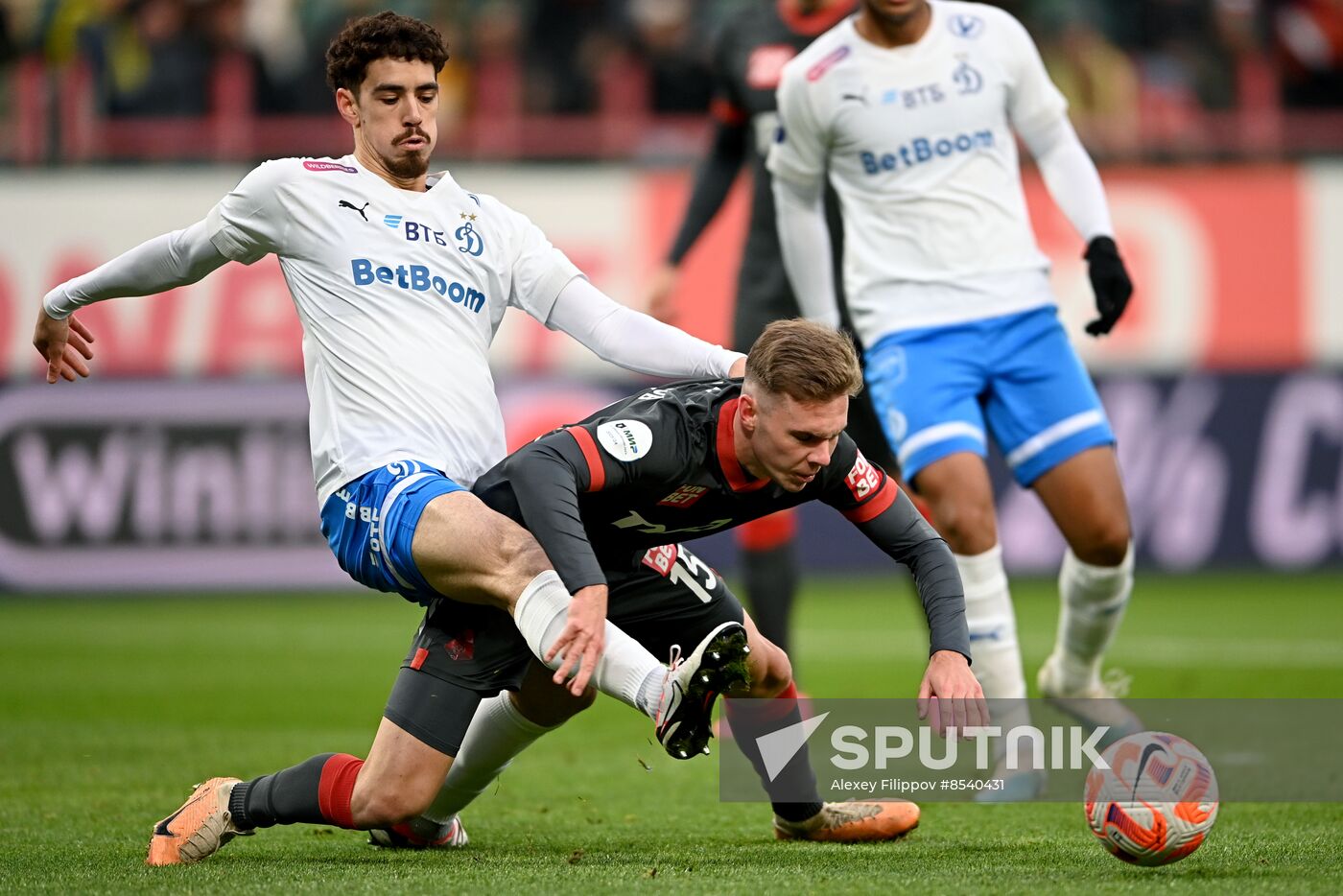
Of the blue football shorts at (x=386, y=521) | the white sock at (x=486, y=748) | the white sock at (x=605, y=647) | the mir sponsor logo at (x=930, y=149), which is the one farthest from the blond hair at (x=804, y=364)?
the mir sponsor logo at (x=930, y=149)

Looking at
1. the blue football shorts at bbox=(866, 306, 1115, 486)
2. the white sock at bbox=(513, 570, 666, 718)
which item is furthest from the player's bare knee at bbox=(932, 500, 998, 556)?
the white sock at bbox=(513, 570, 666, 718)

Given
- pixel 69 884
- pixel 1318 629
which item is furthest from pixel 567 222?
pixel 69 884

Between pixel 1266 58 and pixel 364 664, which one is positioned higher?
pixel 1266 58

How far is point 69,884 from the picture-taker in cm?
399

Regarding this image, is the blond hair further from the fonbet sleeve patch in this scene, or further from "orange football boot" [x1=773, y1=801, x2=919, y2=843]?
"orange football boot" [x1=773, y1=801, x2=919, y2=843]

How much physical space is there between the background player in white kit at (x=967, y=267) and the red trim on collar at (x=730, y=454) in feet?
4.06

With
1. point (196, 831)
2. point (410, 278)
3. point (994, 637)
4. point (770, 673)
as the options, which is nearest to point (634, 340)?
point (410, 278)

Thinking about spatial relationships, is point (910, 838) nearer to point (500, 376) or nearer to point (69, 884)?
point (69, 884)

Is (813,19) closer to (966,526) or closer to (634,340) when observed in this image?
(966,526)

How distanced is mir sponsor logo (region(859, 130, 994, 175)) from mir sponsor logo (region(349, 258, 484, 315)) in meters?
1.63

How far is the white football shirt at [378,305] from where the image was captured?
4684 mm

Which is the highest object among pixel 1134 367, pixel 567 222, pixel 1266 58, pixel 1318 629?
pixel 1266 58

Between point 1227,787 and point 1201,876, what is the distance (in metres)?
1.41

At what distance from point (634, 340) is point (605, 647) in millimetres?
1045
